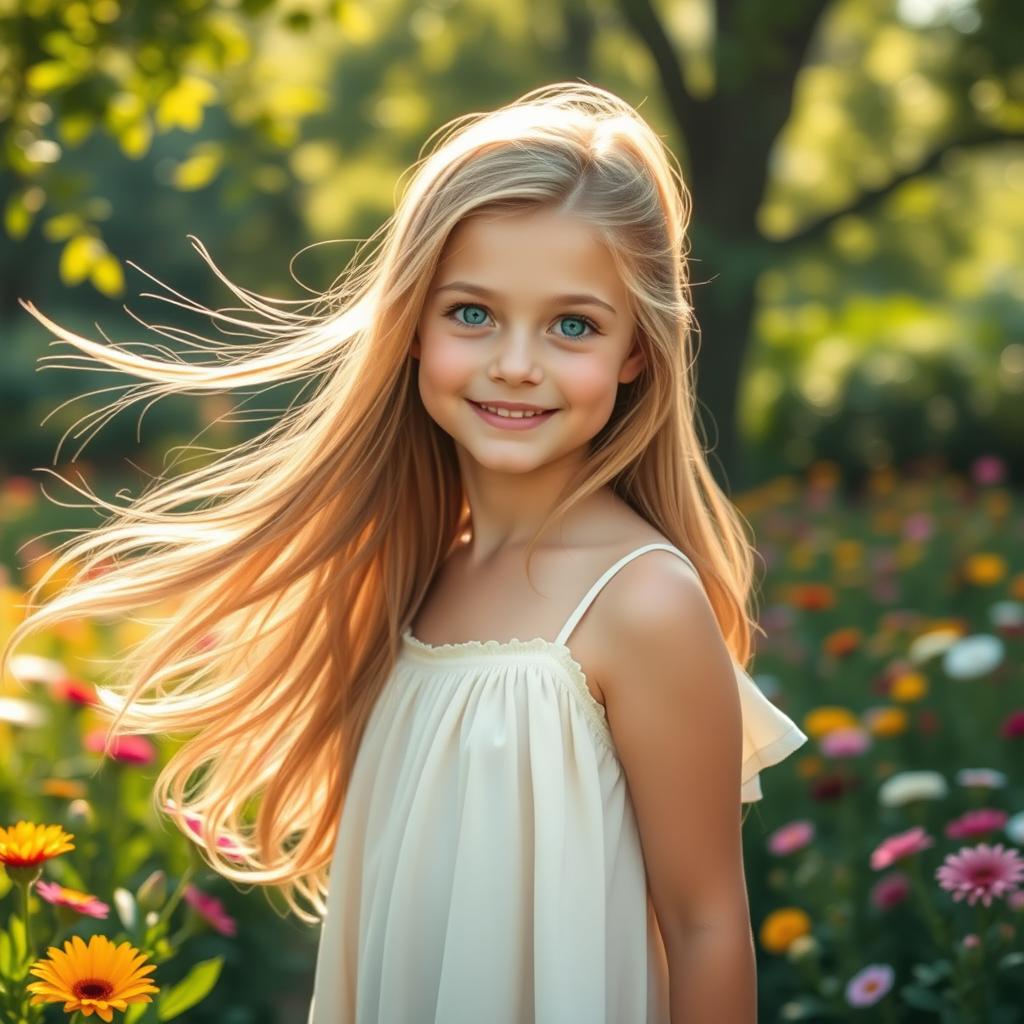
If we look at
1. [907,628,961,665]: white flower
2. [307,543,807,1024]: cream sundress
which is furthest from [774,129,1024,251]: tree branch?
[307,543,807,1024]: cream sundress

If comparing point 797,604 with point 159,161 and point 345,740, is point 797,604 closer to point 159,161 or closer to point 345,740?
point 345,740

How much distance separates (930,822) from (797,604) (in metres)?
1.24

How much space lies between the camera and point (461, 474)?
7.23ft

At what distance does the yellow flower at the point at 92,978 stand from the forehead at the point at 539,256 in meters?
0.87

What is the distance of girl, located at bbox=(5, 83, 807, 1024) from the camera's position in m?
1.80

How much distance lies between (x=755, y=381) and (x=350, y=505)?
480 inches

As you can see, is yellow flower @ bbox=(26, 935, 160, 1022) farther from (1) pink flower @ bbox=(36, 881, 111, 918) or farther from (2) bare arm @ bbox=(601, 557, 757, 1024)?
(2) bare arm @ bbox=(601, 557, 757, 1024)

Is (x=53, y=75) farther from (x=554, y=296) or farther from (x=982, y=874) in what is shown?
(x=982, y=874)

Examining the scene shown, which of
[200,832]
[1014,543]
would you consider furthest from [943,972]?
[1014,543]

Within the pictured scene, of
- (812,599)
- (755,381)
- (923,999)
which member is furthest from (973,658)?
(755,381)

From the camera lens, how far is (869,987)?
8.00ft

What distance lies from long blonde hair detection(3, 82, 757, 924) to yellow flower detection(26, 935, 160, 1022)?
1.38ft

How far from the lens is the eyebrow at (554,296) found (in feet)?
6.00

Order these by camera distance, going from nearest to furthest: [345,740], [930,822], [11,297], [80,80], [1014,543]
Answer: [345,740], [930,822], [80,80], [1014,543], [11,297]
